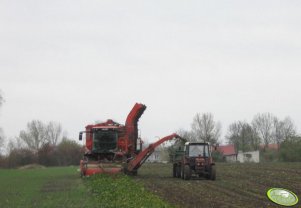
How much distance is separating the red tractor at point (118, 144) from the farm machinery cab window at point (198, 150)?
3.84m

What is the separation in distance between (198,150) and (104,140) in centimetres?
659

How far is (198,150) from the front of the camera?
2906 cm

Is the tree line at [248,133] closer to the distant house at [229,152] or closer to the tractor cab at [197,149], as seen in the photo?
the distant house at [229,152]

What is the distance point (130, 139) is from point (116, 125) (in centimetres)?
138

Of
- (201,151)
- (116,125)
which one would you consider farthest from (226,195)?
(116,125)

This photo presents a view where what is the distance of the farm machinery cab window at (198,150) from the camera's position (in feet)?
95.1

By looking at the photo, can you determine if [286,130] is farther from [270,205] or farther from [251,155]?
[270,205]

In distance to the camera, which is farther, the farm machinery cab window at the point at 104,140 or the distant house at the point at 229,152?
the distant house at the point at 229,152

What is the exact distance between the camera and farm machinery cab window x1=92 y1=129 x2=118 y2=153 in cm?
3225

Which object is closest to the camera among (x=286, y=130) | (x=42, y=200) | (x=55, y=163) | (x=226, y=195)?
(x=42, y=200)

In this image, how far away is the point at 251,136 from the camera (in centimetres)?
12644
